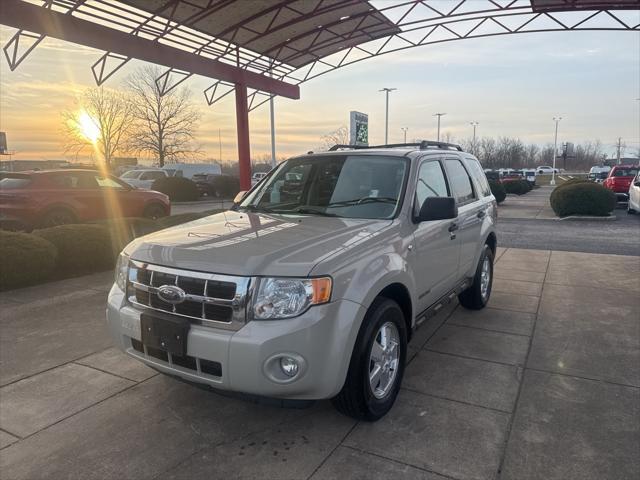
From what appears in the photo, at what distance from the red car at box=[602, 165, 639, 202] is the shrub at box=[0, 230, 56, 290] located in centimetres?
2119

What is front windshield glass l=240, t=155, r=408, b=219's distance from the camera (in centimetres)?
388

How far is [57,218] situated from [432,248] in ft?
32.9

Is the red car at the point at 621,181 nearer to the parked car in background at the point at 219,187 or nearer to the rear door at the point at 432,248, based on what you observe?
the rear door at the point at 432,248

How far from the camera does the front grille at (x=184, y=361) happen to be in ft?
9.00

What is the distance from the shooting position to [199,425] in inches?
127

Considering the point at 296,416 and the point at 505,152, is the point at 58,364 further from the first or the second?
the point at 505,152

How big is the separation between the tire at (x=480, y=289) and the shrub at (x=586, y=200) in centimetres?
1201

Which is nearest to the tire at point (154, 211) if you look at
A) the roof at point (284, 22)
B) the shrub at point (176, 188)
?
the roof at point (284, 22)

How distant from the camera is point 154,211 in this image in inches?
522

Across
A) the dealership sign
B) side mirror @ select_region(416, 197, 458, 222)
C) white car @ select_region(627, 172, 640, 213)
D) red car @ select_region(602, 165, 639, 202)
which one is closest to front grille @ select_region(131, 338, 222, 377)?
side mirror @ select_region(416, 197, 458, 222)

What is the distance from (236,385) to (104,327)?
313 cm

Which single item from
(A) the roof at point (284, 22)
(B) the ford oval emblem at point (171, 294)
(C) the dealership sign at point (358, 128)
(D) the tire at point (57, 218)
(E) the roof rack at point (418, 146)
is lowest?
(D) the tire at point (57, 218)

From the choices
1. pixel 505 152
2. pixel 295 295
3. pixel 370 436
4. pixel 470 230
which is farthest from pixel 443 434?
pixel 505 152

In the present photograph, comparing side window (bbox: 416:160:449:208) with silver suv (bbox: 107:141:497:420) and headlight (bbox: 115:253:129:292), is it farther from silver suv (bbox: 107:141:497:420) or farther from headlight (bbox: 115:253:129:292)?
headlight (bbox: 115:253:129:292)
